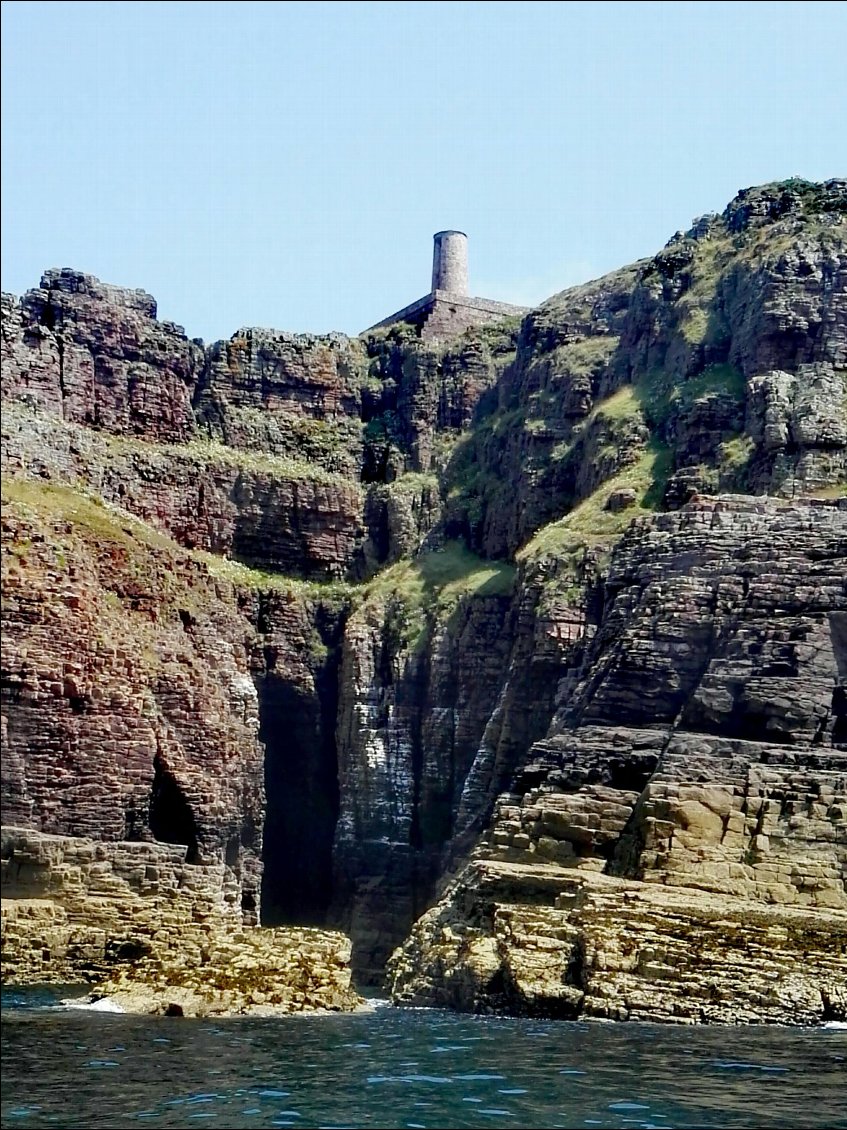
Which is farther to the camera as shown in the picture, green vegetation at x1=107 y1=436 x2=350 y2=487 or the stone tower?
the stone tower

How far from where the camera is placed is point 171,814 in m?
86.9

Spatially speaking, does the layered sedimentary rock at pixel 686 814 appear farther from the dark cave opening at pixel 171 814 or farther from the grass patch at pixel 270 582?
the grass patch at pixel 270 582

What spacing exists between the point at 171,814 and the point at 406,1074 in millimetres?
41665

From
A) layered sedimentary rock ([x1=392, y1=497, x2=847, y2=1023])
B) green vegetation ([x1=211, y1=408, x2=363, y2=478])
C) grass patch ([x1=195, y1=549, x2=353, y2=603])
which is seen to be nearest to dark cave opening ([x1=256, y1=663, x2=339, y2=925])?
grass patch ([x1=195, y1=549, x2=353, y2=603])

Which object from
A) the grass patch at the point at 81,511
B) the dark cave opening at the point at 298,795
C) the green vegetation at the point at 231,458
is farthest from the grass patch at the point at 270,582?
the grass patch at the point at 81,511

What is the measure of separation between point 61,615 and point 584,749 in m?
Result: 20.6

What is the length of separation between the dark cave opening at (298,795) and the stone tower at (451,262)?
28568mm

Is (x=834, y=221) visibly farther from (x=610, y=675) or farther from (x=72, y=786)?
(x=72, y=786)

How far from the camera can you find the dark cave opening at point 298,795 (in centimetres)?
10375

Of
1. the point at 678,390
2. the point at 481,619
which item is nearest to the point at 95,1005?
the point at 481,619

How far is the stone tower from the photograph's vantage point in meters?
126

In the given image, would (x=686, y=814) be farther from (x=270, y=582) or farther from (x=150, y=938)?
(x=270, y=582)

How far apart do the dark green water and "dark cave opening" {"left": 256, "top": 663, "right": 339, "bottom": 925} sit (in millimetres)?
44881

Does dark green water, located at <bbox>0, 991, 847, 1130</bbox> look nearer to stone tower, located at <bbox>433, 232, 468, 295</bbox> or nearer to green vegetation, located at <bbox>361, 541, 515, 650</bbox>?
green vegetation, located at <bbox>361, 541, 515, 650</bbox>
